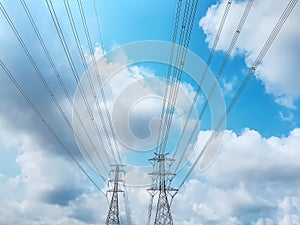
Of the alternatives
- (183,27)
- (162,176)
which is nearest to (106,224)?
(162,176)

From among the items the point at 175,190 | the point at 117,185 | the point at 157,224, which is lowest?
the point at 157,224

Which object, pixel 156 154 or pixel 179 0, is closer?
pixel 179 0

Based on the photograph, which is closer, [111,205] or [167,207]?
[167,207]

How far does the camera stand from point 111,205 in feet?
284

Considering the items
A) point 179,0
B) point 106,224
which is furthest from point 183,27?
point 106,224

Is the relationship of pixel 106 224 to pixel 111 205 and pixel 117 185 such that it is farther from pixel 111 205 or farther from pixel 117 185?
pixel 117 185

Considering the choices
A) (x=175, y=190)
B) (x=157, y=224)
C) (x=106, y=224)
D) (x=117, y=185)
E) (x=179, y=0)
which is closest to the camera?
(x=179, y=0)

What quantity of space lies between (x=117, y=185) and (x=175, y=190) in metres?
23.0

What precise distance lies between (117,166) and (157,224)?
101ft

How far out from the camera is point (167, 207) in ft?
225

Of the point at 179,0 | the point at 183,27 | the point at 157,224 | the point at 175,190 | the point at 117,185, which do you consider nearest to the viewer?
the point at 179,0

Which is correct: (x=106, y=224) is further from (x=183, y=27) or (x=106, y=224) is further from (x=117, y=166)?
(x=183, y=27)

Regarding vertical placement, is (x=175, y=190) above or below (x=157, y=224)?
above

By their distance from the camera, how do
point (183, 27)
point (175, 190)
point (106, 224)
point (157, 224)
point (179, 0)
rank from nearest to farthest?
point (179, 0)
point (183, 27)
point (157, 224)
point (175, 190)
point (106, 224)
